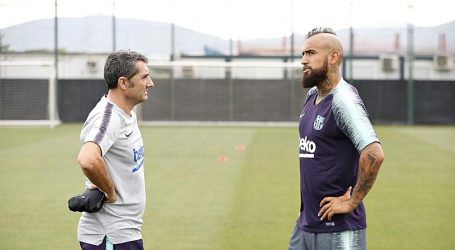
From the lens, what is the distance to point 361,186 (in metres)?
3.86

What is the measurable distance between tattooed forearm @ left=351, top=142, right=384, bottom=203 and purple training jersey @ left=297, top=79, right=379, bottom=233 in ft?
0.14

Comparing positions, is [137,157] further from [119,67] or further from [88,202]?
[119,67]

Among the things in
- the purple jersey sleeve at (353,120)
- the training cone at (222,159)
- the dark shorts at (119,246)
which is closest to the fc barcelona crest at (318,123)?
the purple jersey sleeve at (353,120)

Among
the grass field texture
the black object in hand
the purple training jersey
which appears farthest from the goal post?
the purple training jersey

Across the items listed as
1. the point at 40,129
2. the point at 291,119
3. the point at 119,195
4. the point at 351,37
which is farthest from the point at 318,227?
the point at 351,37

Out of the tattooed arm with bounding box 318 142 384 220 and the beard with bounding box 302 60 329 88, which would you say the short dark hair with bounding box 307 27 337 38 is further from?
the tattooed arm with bounding box 318 142 384 220

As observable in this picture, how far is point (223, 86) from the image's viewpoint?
87.8ft

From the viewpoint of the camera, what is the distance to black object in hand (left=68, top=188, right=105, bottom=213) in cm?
390

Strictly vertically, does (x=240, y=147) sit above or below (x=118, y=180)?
below

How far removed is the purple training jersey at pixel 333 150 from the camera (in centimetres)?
379

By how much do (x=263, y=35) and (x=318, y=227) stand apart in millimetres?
24847

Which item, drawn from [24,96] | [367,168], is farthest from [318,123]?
[24,96]

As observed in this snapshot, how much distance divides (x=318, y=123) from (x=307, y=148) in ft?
0.54

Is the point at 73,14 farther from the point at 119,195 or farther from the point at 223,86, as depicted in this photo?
the point at 119,195
